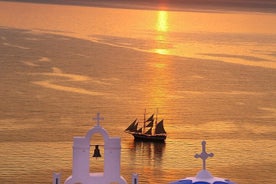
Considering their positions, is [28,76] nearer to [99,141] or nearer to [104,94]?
[104,94]

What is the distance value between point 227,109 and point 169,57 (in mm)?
49352

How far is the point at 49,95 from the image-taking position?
314ft

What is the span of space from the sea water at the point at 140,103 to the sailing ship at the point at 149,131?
0.75m

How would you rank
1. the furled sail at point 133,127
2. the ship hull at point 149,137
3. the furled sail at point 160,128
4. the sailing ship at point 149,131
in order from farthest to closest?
1. the furled sail at point 133,127
2. the sailing ship at point 149,131
3. the furled sail at point 160,128
4. the ship hull at point 149,137

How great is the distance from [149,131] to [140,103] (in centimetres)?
1272

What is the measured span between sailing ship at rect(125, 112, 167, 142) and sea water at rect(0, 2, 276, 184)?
75 centimetres

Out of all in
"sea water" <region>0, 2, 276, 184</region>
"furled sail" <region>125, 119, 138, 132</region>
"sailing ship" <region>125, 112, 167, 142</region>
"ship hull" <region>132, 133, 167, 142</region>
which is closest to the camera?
"sea water" <region>0, 2, 276, 184</region>

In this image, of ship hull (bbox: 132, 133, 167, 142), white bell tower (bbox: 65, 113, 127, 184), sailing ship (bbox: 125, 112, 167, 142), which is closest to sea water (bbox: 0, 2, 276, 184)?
ship hull (bbox: 132, 133, 167, 142)

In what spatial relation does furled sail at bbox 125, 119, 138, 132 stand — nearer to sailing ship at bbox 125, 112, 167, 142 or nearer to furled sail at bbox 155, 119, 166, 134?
sailing ship at bbox 125, 112, 167, 142

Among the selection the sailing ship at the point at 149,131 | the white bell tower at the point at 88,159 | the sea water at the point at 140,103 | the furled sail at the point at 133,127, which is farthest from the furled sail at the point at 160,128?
the white bell tower at the point at 88,159

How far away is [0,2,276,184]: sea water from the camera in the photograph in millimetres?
68875

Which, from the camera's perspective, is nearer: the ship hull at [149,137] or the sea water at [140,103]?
the sea water at [140,103]

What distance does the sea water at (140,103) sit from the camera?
68875mm

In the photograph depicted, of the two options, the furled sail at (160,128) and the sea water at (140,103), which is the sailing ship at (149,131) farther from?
the sea water at (140,103)
